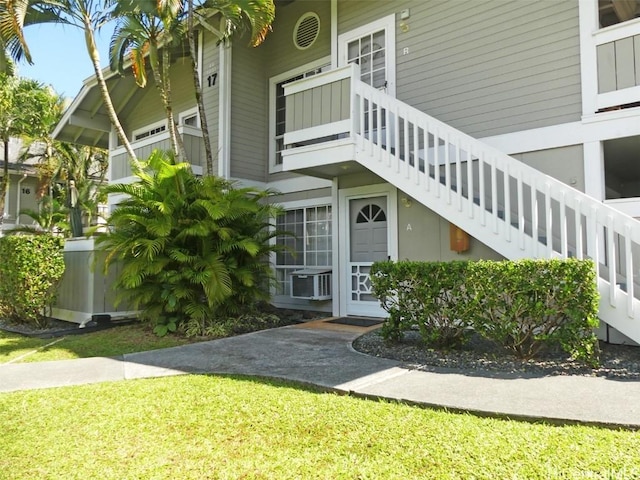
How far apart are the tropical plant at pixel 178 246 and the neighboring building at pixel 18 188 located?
59.8 feet

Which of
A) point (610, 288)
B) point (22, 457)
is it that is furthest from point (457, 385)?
point (22, 457)

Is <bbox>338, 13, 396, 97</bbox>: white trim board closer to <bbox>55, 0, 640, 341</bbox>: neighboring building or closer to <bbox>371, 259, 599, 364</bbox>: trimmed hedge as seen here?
<bbox>55, 0, 640, 341</bbox>: neighboring building

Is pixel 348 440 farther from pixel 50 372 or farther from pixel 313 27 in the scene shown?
pixel 313 27

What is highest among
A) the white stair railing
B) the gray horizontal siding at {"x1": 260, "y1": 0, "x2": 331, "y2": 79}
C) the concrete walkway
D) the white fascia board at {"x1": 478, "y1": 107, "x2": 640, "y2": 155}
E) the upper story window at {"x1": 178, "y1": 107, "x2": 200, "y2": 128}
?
the gray horizontal siding at {"x1": 260, "y1": 0, "x2": 331, "y2": 79}

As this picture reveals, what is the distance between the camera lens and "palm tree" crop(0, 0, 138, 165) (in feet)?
26.0

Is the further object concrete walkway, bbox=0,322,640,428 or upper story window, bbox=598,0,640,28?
upper story window, bbox=598,0,640,28

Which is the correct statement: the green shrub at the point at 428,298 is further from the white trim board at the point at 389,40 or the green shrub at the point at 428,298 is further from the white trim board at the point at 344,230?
the white trim board at the point at 389,40

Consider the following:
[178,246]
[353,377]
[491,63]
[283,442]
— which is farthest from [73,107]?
[283,442]

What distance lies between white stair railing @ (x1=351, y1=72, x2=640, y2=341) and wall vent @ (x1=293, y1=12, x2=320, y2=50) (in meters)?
3.67

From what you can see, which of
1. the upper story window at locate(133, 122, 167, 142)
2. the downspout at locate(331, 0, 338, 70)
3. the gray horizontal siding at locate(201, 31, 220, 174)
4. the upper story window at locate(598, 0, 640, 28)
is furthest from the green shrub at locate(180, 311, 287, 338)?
the upper story window at locate(598, 0, 640, 28)

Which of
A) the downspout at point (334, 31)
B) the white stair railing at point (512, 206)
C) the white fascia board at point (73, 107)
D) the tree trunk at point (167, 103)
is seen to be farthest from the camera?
the white fascia board at point (73, 107)

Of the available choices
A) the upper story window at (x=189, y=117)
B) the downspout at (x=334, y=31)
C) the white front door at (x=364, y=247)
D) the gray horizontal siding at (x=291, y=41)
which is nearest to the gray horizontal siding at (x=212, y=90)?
the upper story window at (x=189, y=117)

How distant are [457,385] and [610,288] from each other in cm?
225

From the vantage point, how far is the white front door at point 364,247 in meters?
8.62
